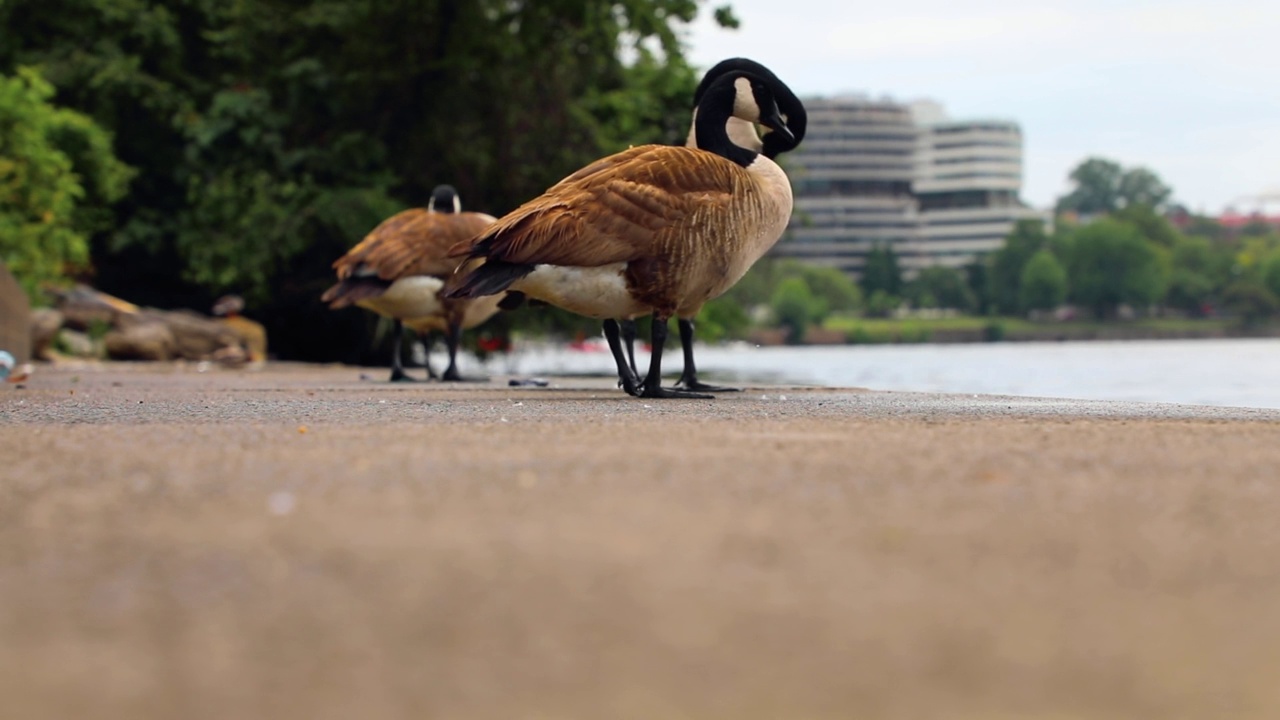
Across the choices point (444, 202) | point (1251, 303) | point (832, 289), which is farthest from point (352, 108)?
point (832, 289)

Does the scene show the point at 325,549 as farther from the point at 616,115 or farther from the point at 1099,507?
the point at 616,115

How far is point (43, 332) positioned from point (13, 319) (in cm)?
500

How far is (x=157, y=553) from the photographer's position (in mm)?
3496

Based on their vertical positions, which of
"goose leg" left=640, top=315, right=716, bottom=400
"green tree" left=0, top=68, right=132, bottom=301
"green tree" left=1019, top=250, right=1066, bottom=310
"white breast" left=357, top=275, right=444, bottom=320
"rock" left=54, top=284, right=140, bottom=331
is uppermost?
"green tree" left=1019, top=250, right=1066, bottom=310

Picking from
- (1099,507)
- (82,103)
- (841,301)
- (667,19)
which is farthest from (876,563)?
(841,301)

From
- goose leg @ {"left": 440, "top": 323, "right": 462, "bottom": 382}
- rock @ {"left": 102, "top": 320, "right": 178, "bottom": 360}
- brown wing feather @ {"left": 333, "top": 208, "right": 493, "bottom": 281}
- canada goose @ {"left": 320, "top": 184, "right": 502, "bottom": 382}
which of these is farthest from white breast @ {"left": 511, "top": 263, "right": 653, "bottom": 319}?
rock @ {"left": 102, "top": 320, "right": 178, "bottom": 360}

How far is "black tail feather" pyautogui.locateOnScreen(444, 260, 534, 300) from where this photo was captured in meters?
9.45

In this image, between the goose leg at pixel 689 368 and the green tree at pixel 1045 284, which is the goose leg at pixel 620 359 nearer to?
the goose leg at pixel 689 368

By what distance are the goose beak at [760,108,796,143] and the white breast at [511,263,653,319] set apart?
1860 millimetres

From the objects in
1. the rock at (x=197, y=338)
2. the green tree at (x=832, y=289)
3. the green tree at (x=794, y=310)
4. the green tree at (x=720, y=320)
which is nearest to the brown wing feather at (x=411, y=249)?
the rock at (x=197, y=338)

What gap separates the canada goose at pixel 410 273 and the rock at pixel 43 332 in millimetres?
11378

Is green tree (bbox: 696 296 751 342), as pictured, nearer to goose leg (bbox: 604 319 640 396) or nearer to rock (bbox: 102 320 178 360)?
rock (bbox: 102 320 178 360)

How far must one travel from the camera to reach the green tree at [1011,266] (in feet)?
589

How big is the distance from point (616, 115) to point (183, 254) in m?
8.82
